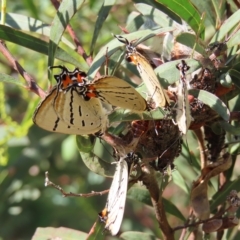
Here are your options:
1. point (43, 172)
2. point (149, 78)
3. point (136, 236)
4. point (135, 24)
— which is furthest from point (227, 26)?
point (43, 172)

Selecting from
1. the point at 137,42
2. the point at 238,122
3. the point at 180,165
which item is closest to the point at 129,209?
the point at 180,165

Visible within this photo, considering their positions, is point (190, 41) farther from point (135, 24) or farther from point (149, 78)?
point (135, 24)

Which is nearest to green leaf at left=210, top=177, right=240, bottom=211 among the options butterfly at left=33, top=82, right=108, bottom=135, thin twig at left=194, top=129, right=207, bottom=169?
thin twig at left=194, top=129, right=207, bottom=169

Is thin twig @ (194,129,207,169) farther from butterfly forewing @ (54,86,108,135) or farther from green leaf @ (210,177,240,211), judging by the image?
butterfly forewing @ (54,86,108,135)

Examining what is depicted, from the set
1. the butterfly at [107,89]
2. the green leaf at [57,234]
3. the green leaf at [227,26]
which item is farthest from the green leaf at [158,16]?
the green leaf at [57,234]

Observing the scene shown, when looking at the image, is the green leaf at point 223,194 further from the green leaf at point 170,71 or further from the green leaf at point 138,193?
the green leaf at point 170,71

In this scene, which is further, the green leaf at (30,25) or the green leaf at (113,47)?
the green leaf at (30,25)

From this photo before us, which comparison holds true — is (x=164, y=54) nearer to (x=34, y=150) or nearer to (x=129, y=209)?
(x=34, y=150)
